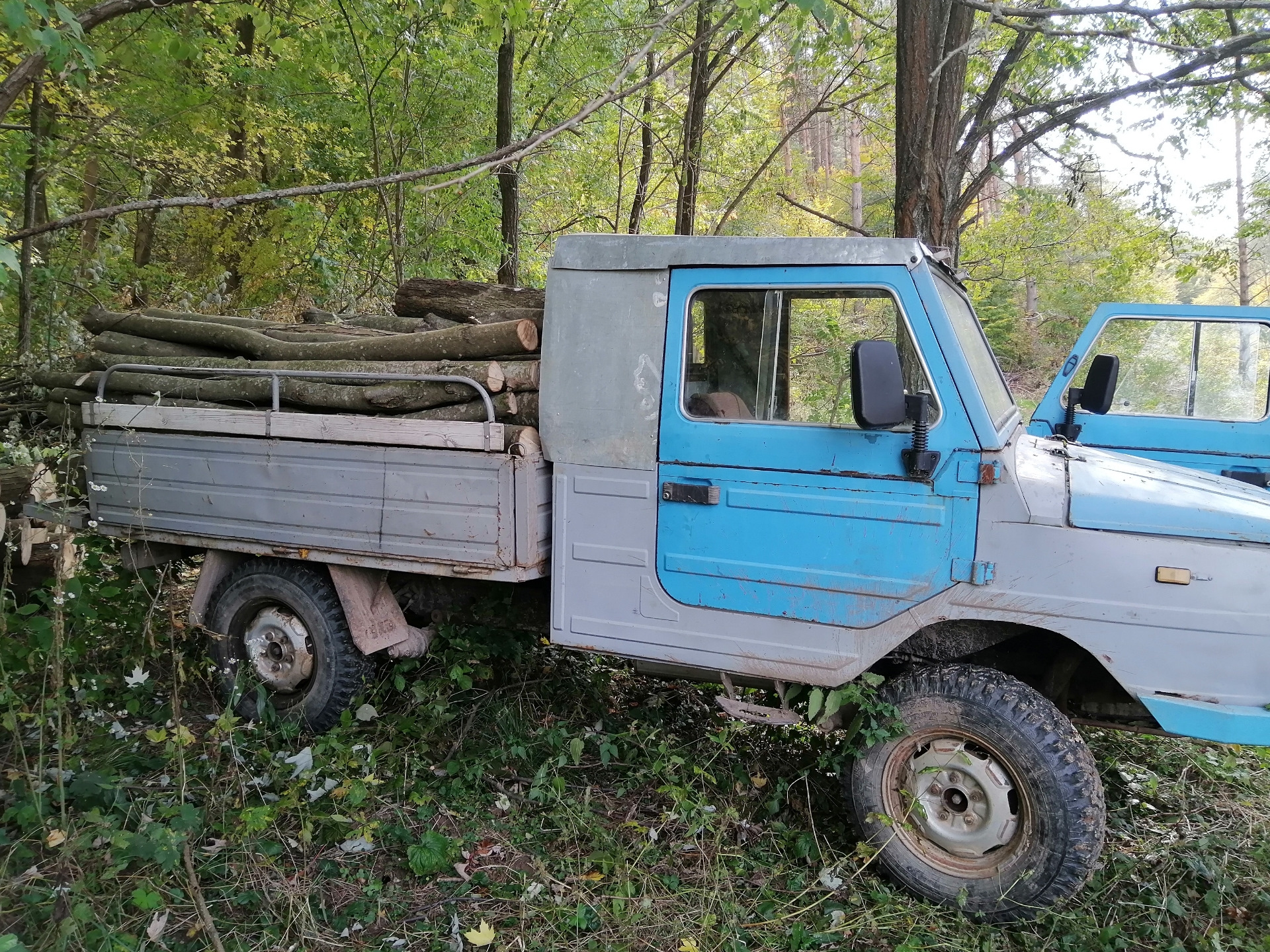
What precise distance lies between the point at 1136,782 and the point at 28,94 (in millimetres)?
10946

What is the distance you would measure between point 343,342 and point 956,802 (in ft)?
11.9

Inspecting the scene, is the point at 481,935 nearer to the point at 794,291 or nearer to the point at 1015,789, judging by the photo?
the point at 1015,789

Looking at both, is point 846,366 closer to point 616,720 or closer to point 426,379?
point 426,379

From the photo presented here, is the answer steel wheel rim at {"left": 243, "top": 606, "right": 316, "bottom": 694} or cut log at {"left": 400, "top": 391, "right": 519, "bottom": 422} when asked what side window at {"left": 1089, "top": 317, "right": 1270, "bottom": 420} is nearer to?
cut log at {"left": 400, "top": 391, "right": 519, "bottom": 422}

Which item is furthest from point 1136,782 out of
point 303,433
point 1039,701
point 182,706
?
point 182,706

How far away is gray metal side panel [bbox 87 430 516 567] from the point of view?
143 inches

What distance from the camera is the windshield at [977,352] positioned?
10.5ft

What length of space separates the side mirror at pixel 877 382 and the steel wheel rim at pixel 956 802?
125cm

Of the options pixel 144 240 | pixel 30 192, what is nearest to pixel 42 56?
pixel 30 192

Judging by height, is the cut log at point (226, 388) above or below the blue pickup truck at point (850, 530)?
above

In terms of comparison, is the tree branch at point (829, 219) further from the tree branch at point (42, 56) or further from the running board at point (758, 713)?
the tree branch at point (42, 56)

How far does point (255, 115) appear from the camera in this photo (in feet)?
33.0

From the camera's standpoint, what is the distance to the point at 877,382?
2832mm

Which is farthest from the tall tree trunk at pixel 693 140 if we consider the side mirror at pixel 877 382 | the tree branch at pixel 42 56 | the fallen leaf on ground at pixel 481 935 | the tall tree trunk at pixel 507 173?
the fallen leaf on ground at pixel 481 935
